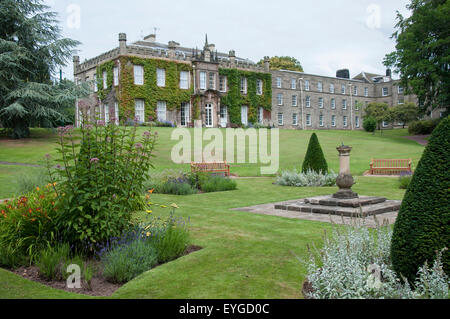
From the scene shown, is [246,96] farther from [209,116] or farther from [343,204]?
[343,204]

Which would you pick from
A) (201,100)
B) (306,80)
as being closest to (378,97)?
(306,80)

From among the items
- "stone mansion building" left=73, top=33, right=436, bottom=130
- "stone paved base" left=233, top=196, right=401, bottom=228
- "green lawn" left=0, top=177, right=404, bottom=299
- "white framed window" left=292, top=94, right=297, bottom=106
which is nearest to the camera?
"green lawn" left=0, top=177, right=404, bottom=299

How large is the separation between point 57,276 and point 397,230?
4010 mm

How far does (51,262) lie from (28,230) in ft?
3.39

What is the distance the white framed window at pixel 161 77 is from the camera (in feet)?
132

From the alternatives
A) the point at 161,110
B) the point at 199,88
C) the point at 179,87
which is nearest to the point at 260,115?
the point at 199,88

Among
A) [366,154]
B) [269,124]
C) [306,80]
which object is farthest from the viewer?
[306,80]

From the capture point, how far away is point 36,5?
29484 millimetres

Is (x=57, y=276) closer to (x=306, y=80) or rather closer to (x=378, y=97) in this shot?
(x=306, y=80)

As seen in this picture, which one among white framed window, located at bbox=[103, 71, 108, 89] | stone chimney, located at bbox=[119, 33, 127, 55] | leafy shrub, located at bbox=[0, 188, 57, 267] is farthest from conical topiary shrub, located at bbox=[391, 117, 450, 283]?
white framed window, located at bbox=[103, 71, 108, 89]

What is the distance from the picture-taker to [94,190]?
5125mm

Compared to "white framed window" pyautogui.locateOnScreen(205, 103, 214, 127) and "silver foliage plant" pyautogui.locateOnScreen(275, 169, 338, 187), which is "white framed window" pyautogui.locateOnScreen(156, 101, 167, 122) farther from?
"silver foliage plant" pyautogui.locateOnScreen(275, 169, 338, 187)

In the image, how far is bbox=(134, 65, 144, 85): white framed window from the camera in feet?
127

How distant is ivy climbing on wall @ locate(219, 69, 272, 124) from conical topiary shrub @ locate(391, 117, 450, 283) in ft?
134
